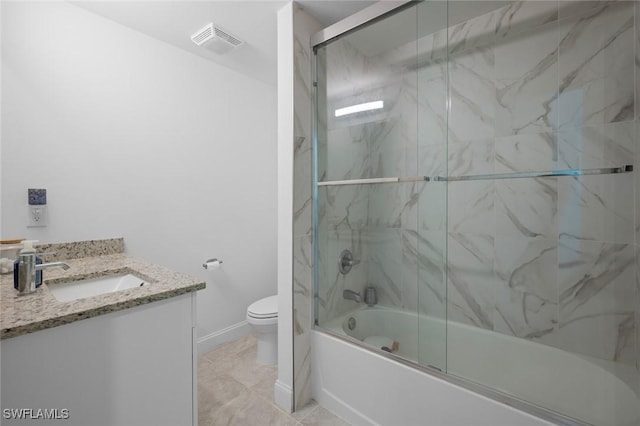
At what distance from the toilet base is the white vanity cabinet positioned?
1.01 meters

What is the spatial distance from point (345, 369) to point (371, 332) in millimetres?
301

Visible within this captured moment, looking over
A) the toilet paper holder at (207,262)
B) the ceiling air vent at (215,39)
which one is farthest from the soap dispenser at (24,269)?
the ceiling air vent at (215,39)

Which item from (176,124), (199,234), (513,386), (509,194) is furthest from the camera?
(199,234)

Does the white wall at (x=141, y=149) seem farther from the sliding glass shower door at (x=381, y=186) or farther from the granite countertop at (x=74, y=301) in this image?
the sliding glass shower door at (x=381, y=186)

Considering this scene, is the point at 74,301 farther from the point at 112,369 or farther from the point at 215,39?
the point at 215,39

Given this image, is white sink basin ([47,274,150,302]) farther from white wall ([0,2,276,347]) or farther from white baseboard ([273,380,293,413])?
white baseboard ([273,380,293,413])

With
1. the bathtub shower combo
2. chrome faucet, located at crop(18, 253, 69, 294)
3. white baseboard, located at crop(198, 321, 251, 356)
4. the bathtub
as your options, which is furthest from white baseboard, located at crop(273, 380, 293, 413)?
chrome faucet, located at crop(18, 253, 69, 294)

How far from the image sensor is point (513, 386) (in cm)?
139

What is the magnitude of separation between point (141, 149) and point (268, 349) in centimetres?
176

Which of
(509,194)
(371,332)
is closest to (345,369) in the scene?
(371,332)

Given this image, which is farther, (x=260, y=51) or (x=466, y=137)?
(x=260, y=51)

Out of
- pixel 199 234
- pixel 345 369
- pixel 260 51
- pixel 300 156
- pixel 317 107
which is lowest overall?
pixel 345 369

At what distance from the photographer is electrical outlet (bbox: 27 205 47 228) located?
1645mm

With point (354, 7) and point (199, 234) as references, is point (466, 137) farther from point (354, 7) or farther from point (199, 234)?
point (199, 234)
